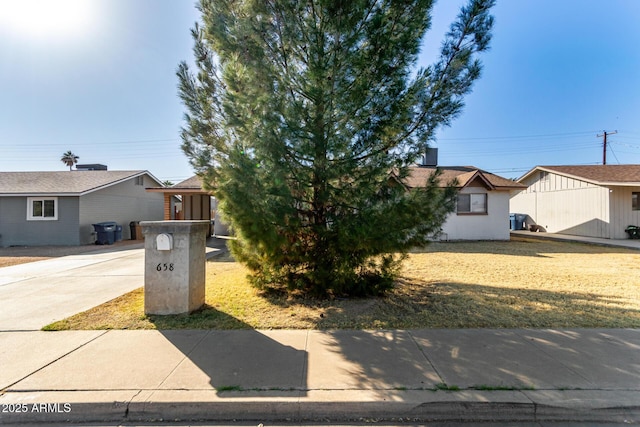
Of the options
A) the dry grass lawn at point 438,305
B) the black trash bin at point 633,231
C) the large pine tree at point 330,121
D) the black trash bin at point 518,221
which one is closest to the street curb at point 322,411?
the dry grass lawn at point 438,305

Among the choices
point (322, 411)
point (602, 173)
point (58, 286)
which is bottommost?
point (322, 411)

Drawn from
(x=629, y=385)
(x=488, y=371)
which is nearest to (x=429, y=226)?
(x=488, y=371)

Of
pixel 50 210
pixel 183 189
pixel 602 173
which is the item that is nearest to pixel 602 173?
pixel 602 173

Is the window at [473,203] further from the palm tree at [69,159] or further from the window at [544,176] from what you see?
the palm tree at [69,159]

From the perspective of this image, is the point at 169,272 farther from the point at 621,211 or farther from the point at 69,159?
the point at 69,159

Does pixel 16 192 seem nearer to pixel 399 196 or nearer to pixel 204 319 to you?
pixel 204 319

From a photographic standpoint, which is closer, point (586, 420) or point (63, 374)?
point (586, 420)

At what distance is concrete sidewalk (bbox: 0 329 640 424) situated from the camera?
278 cm

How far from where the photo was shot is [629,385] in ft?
10.0

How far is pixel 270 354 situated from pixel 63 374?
6.94ft

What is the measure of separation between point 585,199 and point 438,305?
18658 millimetres

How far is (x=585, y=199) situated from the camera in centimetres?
1841

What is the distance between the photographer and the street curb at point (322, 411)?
2752 mm

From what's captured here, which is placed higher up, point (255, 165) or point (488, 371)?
point (255, 165)
